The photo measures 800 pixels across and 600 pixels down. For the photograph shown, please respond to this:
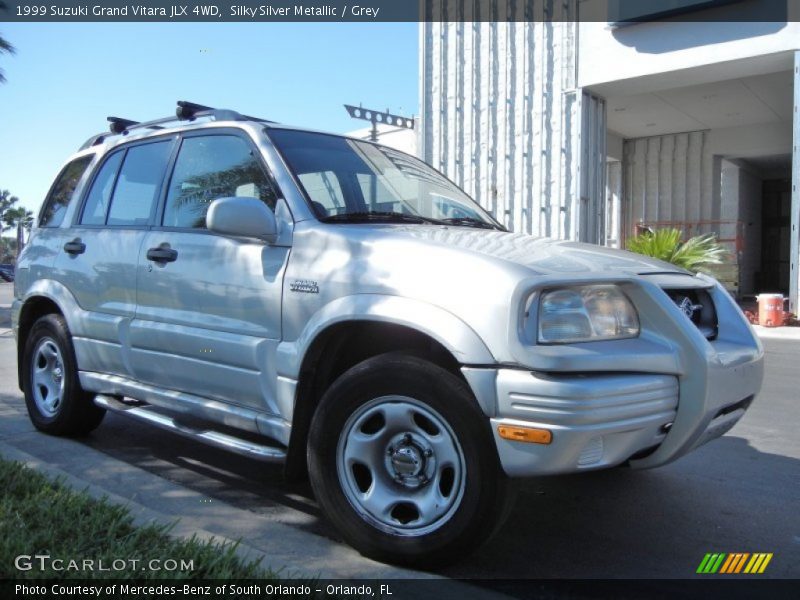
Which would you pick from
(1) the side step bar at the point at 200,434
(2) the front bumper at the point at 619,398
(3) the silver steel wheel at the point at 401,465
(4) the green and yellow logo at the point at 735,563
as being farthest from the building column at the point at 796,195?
(3) the silver steel wheel at the point at 401,465

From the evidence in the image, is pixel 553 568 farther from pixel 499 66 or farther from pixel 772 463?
pixel 499 66

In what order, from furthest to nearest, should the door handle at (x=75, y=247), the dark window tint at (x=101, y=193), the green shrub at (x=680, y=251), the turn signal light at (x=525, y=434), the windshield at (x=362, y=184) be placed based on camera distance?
the green shrub at (x=680, y=251) → the dark window tint at (x=101, y=193) → the door handle at (x=75, y=247) → the windshield at (x=362, y=184) → the turn signal light at (x=525, y=434)

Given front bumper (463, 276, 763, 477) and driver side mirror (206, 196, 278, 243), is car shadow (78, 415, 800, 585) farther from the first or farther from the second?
driver side mirror (206, 196, 278, 243)

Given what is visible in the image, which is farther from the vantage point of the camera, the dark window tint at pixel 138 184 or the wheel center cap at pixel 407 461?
the dark window tint at pixel 138 184

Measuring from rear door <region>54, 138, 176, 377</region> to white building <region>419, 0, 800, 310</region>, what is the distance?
551 inches

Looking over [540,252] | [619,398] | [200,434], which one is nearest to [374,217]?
[540,252]

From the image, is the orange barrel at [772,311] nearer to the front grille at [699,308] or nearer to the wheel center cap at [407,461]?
the front grille at [699,308]

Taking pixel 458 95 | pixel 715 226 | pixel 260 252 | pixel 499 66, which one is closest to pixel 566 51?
pixel 499 66

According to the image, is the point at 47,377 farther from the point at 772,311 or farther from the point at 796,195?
the point at 796,195

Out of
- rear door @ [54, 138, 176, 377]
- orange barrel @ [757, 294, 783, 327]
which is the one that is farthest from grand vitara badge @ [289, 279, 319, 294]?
orange barrel @ [757, 294, 783, 327]

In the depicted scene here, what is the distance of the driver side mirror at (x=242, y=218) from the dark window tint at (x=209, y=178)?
0.91 feet

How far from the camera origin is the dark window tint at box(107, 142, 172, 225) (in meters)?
4.30

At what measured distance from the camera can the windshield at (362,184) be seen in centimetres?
361

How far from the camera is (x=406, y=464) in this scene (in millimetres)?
2867
